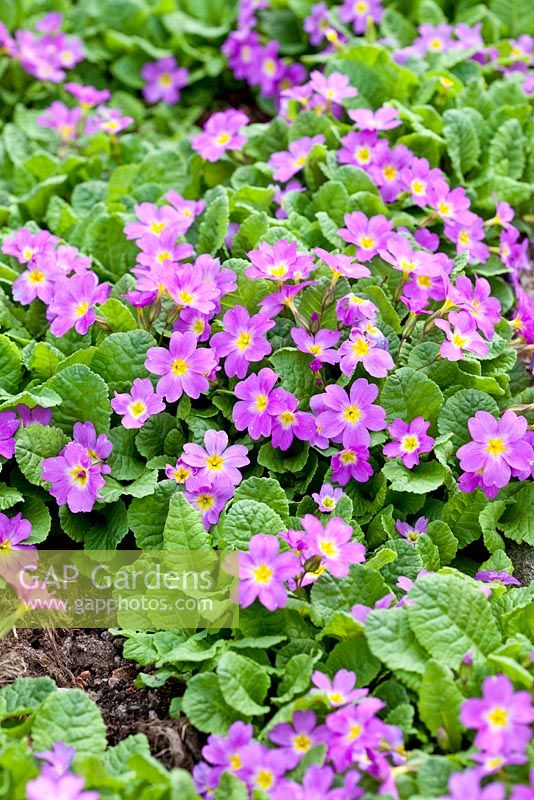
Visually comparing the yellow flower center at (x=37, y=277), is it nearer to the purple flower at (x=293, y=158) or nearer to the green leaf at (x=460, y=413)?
the purple flower at (x=293, y=158)

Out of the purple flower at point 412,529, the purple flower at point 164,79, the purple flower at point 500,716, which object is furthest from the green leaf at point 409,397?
the purple flower at point 164,79

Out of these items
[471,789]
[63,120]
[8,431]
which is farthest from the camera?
[63,120]

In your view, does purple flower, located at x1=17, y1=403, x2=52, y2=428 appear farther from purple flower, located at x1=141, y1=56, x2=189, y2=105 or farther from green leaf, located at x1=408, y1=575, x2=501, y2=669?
purple flower, located at x1=141, y1=56, x2=189, y2=105

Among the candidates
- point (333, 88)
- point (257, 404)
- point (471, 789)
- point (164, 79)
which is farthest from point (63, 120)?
point (471, 789)

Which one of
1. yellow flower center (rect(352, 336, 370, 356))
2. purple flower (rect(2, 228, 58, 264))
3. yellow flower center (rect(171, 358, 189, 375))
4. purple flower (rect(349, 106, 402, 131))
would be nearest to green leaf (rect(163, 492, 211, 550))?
yellow flower center (rect(171, 358, 189, 375))

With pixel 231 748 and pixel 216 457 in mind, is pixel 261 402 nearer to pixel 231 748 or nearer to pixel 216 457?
pixel 216 457
